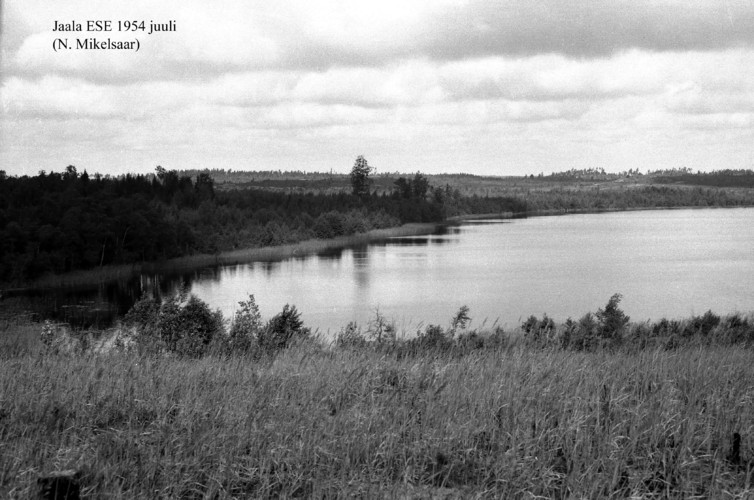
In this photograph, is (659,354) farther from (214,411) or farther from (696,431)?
(214,411)

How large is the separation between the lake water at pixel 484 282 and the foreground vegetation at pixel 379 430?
17226 millimetres

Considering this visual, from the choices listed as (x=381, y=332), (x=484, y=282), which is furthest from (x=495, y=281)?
(x=381, y=332)

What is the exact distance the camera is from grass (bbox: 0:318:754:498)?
3.90m

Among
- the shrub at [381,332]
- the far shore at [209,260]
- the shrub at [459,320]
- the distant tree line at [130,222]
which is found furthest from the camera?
the distant tree line at [130,222]

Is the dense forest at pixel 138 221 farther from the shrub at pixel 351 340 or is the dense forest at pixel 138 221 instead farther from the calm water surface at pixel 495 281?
the shrub at pixel 351 340

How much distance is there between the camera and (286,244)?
293 feet

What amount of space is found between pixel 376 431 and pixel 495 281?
47782mm

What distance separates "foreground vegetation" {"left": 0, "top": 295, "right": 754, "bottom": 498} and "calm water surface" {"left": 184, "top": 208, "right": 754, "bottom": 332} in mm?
15316

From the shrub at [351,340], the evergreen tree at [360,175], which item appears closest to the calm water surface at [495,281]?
the shrub at [351,340]

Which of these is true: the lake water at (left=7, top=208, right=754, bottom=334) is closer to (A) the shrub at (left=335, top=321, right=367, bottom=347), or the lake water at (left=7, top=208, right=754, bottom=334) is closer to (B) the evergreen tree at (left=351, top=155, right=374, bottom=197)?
(A) the shrub at (left=335, top=321, right=367, bottom=347)

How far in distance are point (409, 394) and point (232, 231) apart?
3302 inches

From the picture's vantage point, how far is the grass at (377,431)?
12.8 ft

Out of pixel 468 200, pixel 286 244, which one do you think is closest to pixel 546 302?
pixel 286 244

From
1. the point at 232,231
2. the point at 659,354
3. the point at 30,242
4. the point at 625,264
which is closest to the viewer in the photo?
the point at 659,354
